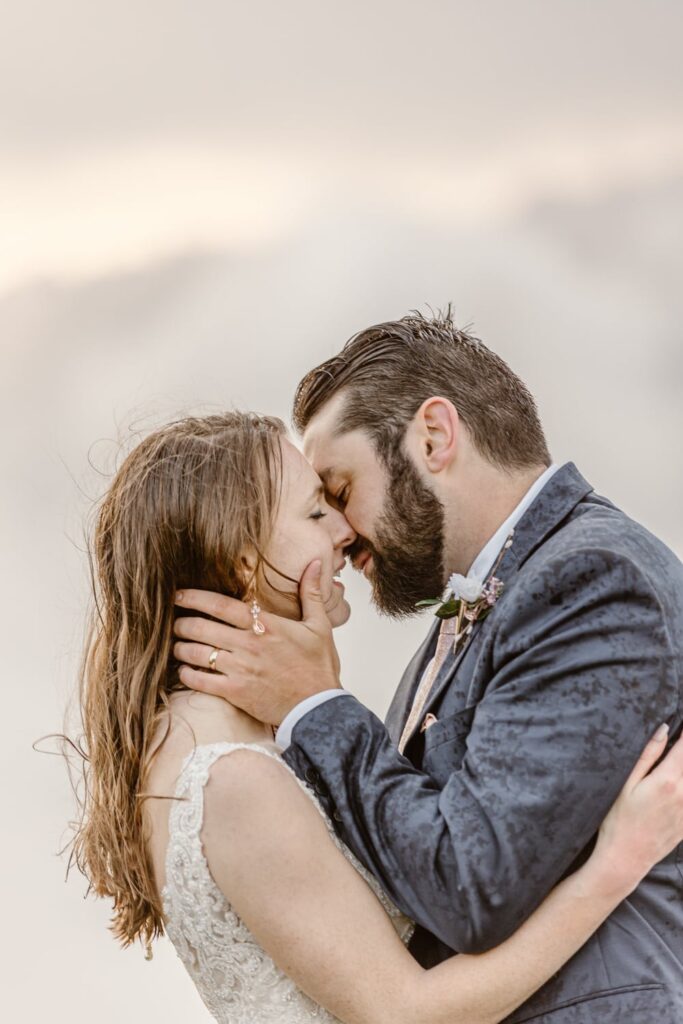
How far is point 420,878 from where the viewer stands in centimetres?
206

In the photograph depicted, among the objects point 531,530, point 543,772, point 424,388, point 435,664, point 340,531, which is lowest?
point 543,772

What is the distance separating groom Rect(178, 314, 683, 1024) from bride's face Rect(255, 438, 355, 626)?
0.04 meters

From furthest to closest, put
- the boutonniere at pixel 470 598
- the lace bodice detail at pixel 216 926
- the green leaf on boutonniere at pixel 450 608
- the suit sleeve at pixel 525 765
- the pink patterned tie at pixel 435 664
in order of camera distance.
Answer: the pink patterned tie at pixel 435 664 < the green leaf on boutonniere at pixel 450 608 < the boutonniere at pixel 470 598 < the lace bodice detail at pixel 216 926 < the suit sleeve at pixel 525 765

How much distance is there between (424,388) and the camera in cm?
290

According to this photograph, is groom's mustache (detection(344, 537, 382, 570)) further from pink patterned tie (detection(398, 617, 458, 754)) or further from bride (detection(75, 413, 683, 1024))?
pink patterned tie (detection(398, 617, 458, 754))

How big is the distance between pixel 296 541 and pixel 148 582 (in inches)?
13.0

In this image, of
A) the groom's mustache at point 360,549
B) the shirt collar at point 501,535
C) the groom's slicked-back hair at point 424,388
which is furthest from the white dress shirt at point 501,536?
the groom's mustache at point 360,549

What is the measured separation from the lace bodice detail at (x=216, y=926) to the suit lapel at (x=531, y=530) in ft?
1.35

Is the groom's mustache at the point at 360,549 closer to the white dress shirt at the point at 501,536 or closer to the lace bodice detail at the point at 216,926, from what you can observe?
the white dress shirt at the point at 501,536

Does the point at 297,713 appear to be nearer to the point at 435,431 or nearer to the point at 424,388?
the point at 435,431

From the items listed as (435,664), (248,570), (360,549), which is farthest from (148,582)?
(435,664)

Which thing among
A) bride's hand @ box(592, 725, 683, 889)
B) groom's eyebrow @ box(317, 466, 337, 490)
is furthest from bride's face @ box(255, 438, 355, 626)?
bride's hand @ box(592, 725, 683, 889)

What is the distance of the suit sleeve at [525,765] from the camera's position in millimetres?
2021

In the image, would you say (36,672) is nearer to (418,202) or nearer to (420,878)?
(418,202)
